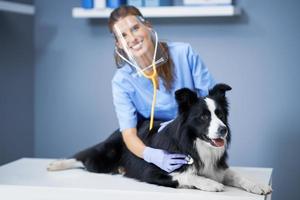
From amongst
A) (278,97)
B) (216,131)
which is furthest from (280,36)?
(216,131)

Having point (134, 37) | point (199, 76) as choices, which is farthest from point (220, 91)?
point (134, 37)

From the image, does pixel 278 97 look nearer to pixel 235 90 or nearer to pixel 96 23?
pixel 235 90

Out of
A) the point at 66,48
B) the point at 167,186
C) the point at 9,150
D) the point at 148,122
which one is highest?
the point at 66,48

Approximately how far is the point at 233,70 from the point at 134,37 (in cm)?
116

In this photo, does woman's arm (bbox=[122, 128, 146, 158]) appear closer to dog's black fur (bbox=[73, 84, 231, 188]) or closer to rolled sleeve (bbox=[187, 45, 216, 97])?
dog's black fur (bbox=[73, 84, 231, 188])

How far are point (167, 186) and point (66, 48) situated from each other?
1682 mm

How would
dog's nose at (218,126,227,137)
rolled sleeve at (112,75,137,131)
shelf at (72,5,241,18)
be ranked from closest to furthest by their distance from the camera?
1. dog's nose at (218,126,227,137)
2. rolled sleeve at (112,75,137,131)
3. shelf at (72,5,241,18)

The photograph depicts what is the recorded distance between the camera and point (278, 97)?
2855 mm

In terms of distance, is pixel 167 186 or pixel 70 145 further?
pixel 70 145

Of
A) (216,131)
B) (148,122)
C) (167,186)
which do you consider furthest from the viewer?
(148,122)

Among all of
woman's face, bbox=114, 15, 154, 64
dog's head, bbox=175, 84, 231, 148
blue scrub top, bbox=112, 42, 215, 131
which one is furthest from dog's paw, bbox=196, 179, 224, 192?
woman's face, bbox=114, 15, 154, 64

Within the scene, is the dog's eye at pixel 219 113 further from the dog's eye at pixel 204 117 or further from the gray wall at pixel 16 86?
the gray wall at pixel 16 86

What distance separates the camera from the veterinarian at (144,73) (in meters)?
1.88

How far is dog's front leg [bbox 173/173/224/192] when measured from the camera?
162 cm
